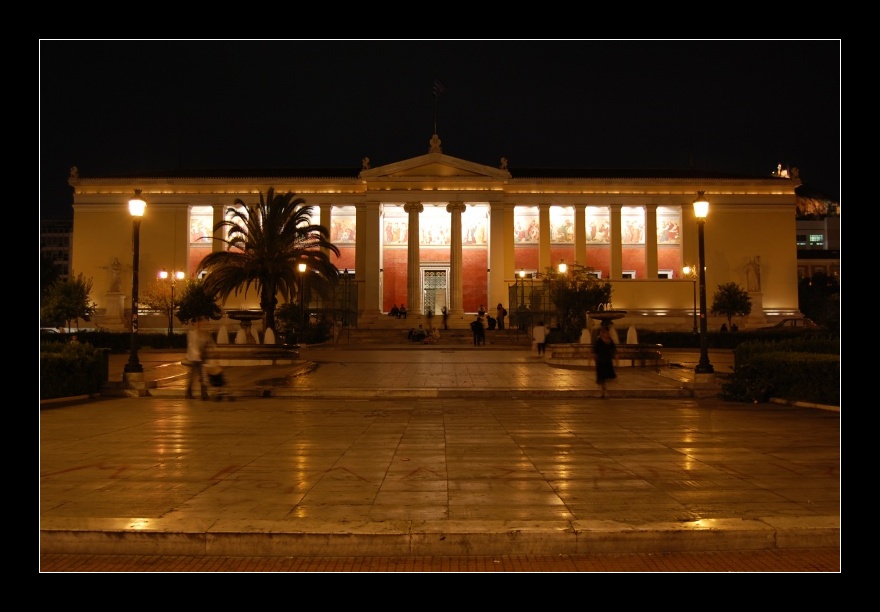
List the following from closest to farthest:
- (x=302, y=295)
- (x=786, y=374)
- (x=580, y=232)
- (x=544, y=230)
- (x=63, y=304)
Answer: (x=786, y=374)
(x=302, y=295)
(x=63, y=304)
(x=544, y=230)
(x=580, y=232)

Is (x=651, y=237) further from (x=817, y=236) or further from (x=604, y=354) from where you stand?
(x=817, y=236)

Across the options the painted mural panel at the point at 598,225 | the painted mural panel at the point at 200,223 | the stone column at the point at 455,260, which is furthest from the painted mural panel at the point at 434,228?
the painted mural panel at the point at 200,223

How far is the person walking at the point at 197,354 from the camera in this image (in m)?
14.5

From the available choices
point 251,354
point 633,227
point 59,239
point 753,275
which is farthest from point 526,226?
point 59,239

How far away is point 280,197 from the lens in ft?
111

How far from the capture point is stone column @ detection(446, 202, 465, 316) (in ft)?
171

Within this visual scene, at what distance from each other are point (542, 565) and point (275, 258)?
96.7ft

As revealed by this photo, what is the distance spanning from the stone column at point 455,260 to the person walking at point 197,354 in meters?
36.8

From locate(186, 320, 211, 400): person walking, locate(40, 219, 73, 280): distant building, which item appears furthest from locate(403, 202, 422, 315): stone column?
locate(40, 219, 73, 280): distant building

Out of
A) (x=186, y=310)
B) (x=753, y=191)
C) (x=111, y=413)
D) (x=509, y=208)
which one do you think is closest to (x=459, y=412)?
(x=111, y=413)

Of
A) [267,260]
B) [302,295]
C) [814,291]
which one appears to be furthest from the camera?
[814,291]

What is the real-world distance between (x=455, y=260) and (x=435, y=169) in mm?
7121

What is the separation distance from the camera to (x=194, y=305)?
43.5 meters

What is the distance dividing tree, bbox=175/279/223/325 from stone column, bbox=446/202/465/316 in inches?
640
